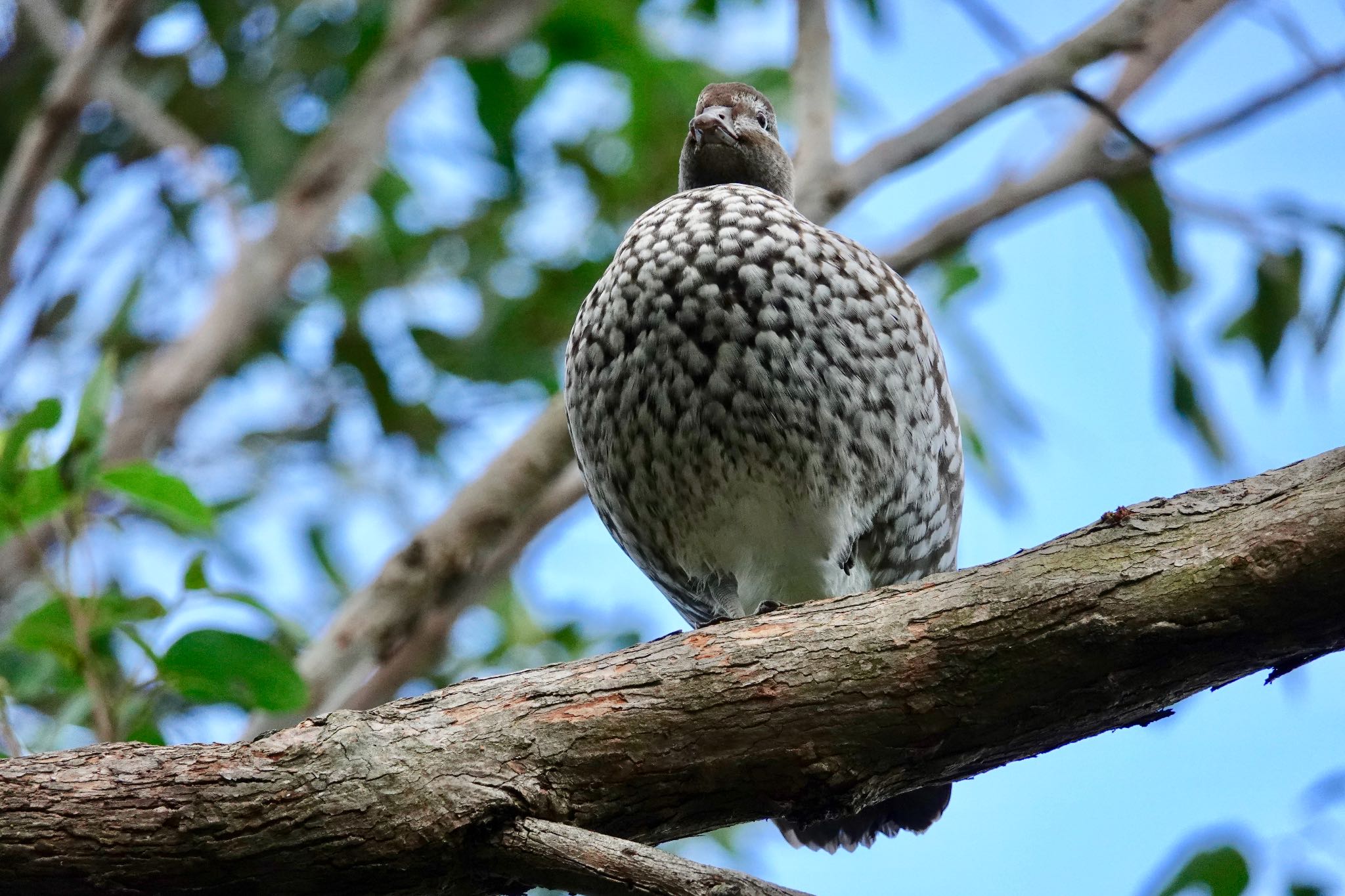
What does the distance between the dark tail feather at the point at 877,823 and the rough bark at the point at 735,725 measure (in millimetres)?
831

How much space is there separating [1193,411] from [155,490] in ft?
11.6

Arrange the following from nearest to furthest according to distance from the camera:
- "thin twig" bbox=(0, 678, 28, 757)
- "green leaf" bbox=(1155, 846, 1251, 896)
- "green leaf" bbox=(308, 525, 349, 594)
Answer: "thin twig" bbox=(0, 678, 28, 757) → "green leaf" bbox=(1155, 846, 1251, 896) → "green leaf" bbox=(308, 525, 349, 594)

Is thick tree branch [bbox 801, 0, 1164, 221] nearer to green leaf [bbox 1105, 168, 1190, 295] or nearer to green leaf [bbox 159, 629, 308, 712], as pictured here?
green leaf [bbox 1105, 168, 1190, 295]

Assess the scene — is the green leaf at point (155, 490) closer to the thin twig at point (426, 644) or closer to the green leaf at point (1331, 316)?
the thin twig at point (426, 644)

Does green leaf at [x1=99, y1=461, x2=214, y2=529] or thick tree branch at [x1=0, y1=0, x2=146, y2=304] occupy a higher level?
thick tree branch at [x1=0, y1=0, x2=146, y2=304]

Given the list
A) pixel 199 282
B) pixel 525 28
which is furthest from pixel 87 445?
pixel 199 282

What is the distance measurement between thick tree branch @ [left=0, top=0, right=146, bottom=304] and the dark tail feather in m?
3.03

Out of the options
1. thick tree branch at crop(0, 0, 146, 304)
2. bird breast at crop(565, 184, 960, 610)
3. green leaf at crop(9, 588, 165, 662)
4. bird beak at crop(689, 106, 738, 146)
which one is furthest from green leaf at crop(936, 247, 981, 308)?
green leaf at crop(9, 588, 165, 662)

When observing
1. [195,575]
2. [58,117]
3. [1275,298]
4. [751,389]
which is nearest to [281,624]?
[195,575]

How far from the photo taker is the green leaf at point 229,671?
138 inches

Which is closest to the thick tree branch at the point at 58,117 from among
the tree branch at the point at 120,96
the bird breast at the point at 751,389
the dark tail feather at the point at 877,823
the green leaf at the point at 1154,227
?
the tree branch at the point at 120,96

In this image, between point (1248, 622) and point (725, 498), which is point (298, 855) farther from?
point (1248, 622)

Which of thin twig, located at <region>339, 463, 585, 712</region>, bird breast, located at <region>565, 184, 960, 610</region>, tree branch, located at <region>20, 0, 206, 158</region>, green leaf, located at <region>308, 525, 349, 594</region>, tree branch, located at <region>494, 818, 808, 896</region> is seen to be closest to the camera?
tree branch, located at <region>494, 818, 808, 896</region>

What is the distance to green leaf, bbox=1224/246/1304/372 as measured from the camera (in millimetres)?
5254
